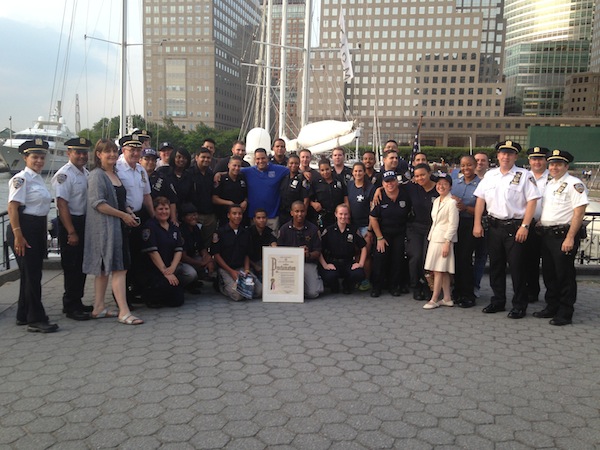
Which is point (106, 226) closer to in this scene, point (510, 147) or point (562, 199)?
point (510, 147)

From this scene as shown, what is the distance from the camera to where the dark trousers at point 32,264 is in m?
5.12

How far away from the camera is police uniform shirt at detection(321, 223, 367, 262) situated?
7.21m

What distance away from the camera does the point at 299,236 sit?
6.98 metres

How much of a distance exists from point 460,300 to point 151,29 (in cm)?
13647

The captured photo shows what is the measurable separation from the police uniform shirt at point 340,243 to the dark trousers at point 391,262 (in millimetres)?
317

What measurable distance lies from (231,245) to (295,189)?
137 centimetres

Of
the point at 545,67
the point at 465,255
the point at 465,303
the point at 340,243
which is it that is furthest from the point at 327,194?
the point at 545,67

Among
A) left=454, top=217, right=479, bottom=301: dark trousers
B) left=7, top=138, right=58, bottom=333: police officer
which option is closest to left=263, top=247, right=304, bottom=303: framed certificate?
left=454, top=217, right=479, bottom=301: dark trousers

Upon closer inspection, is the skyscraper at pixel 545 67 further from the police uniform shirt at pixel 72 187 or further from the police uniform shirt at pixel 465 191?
the police uniform shirt at pixel 72 187

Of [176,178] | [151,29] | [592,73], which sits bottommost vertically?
[176,178]

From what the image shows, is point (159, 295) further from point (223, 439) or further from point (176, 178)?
point (223, 439)

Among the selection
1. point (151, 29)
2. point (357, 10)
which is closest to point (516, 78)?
point (357, 10)

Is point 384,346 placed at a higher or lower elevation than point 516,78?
lower

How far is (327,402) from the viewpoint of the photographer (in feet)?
12.2
